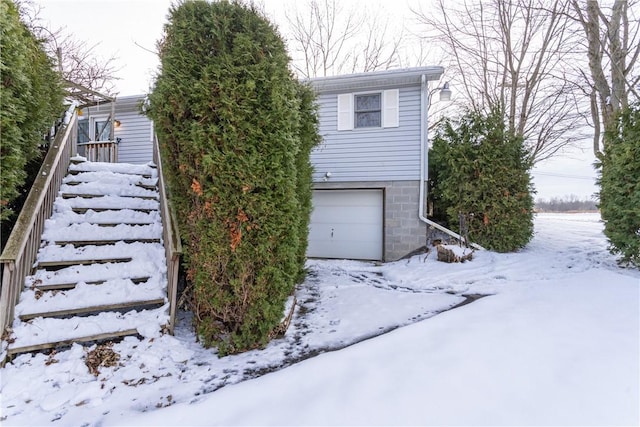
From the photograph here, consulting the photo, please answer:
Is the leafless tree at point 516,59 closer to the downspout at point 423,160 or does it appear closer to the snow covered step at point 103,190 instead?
the downspout at point 423,160

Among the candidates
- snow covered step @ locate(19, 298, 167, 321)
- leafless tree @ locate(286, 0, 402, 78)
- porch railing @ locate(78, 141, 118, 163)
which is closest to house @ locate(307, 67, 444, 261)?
snow covered step @ locate(19, 298, 167, 321)

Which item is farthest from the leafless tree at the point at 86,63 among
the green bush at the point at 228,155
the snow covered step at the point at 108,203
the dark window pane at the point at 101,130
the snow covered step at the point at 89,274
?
the green bush at the point at 228,155

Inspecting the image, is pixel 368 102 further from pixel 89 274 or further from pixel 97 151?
pixel 97 151

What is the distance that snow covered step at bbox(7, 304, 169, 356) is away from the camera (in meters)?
2.59

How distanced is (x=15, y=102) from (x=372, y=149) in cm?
614

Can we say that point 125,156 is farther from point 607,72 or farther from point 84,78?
point 607,72

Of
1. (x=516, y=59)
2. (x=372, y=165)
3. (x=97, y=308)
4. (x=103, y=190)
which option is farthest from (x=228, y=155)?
(x=516, y=59)

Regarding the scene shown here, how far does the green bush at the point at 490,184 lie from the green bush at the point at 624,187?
150cm

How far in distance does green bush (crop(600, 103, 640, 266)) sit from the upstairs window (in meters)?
4.25

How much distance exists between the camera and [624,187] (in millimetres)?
5035

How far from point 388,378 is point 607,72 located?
436 inches

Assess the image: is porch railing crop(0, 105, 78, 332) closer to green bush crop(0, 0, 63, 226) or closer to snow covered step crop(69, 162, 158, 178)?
green bush crop(0, 0, 63, 226)

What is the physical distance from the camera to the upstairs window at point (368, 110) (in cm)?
754

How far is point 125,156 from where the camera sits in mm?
9586
